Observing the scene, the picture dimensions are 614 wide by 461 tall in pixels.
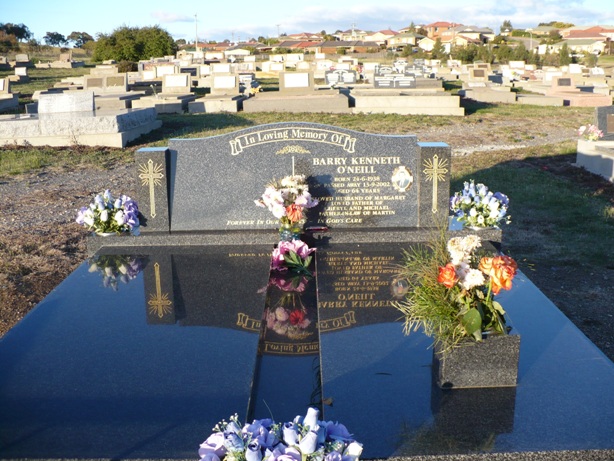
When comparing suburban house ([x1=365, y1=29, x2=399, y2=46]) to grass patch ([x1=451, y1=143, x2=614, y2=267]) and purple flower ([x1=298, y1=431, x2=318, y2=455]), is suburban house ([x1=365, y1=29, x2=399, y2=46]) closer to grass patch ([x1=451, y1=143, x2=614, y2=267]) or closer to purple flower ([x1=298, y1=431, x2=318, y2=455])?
grass patch ([x1=451, y1=143, x2=614, y2=267])

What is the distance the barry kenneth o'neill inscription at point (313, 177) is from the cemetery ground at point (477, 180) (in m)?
0.22

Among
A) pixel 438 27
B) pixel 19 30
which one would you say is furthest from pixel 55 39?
pixel 438 27

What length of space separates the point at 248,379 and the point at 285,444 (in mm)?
1103

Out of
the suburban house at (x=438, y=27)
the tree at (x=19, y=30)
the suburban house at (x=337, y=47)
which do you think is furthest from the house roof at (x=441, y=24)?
the tree at (x=19, y=30)

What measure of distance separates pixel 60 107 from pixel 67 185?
518cm

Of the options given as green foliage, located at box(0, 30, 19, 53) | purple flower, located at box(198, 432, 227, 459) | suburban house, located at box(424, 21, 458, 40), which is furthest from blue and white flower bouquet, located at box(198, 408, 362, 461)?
suburban house, located at box(424, 21, 458, 40)

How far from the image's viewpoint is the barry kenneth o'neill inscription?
5.91 metres

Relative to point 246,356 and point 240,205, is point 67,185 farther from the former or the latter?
point 246,356

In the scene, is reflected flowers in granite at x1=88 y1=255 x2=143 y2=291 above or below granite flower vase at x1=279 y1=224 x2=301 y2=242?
below

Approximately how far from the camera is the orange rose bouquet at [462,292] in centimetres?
319

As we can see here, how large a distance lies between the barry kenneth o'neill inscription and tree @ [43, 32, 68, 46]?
88525 millimetres

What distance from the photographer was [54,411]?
3.14m

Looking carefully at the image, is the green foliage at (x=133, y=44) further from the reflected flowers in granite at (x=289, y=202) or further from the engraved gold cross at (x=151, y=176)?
the reflected flowers in granite at (x=289, y=202)

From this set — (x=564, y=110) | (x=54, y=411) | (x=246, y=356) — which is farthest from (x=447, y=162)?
(x=564, y=110)
